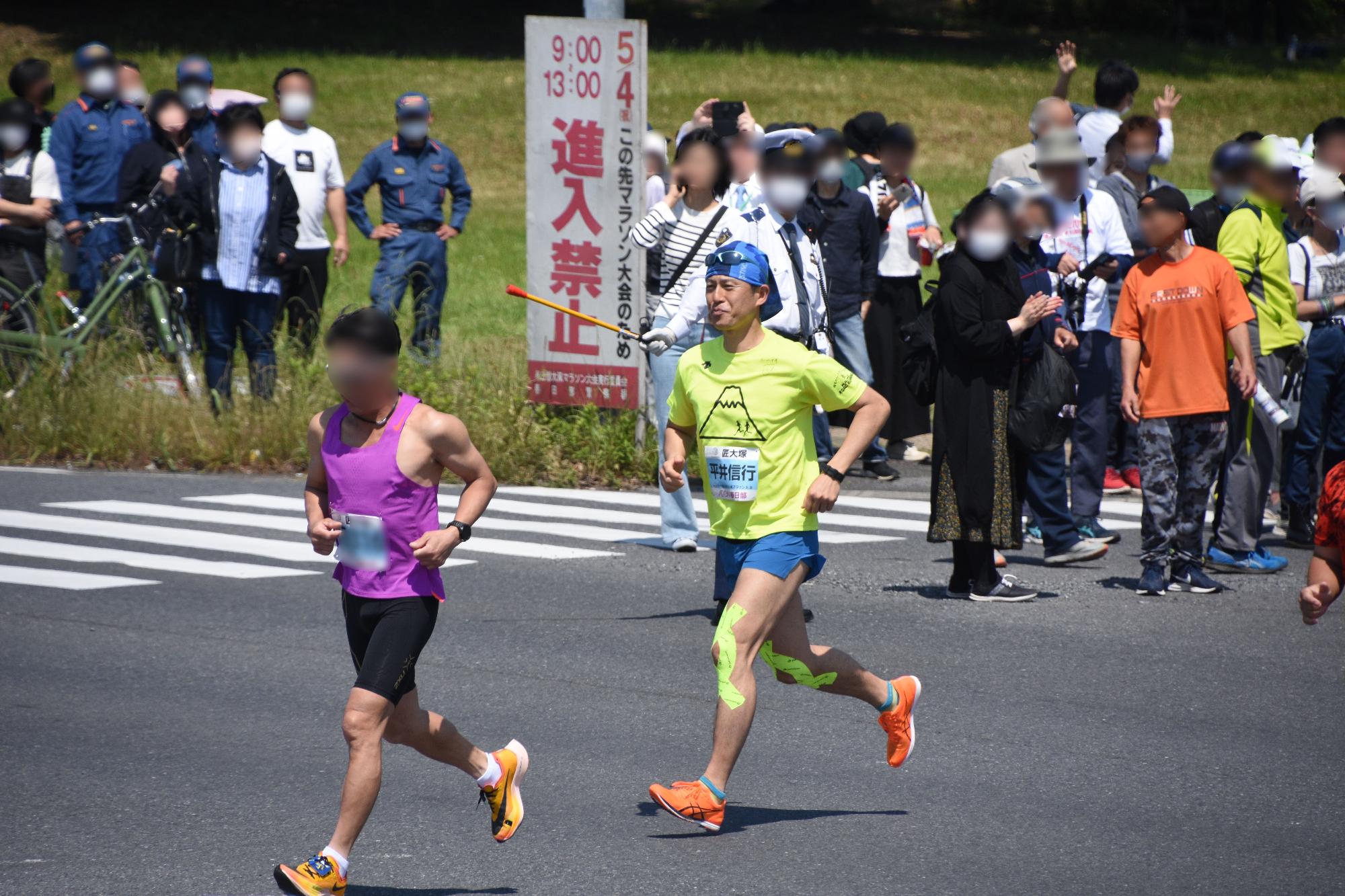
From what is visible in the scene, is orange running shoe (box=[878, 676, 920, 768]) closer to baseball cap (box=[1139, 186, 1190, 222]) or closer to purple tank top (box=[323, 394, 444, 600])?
purple tank top (box=[323, 394, 444, 600])

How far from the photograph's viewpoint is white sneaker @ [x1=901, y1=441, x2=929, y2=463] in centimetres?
1258

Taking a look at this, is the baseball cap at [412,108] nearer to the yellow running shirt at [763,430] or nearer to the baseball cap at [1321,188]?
the baseball cap at [1321,188]

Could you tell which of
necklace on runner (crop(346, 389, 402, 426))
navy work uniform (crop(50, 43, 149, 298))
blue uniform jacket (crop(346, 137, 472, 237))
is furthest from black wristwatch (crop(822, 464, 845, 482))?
navy work uniform (crop(50, 43, 149, 298))

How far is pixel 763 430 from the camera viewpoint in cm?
529

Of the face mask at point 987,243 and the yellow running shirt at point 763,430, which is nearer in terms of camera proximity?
the yellow running shirt at point 763,430

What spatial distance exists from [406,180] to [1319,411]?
7.46m

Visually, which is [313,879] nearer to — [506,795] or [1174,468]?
[506,795]

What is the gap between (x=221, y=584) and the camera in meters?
8.54

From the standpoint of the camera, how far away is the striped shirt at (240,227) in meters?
11.9

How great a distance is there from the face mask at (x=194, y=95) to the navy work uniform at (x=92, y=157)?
1.70 feet

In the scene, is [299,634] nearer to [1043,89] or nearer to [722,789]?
[722,789]

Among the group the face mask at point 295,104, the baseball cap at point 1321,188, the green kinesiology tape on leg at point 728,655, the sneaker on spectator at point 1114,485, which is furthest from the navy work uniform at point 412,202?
the green kinesiology tape on leg at point 728,655

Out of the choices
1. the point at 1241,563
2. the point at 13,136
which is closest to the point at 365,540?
the point at 1241,563

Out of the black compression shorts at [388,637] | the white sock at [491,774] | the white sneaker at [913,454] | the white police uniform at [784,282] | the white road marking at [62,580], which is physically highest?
the white police uniform at [784,282]
